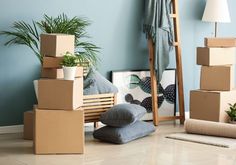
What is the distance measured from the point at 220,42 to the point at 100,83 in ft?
4.91

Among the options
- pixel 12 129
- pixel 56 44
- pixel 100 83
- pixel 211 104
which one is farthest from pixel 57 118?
pixel 211 104

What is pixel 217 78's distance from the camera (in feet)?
19.9

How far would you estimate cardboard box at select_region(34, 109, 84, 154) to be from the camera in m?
4.69

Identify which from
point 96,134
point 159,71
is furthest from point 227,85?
point 96,134

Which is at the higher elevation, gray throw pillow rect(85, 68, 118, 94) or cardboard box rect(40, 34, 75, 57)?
cardboard box rect(40, 34, 75, 57)

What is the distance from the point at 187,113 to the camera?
6.90m

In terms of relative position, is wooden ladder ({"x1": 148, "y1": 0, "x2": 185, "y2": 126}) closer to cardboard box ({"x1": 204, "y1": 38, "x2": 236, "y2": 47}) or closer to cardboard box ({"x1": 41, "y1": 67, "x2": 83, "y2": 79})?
cardboard box ({"x1": 204, "y1": 38, "x2": 236, "y2": 47})

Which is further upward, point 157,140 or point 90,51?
point 90,51

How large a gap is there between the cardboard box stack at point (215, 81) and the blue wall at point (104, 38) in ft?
2.30

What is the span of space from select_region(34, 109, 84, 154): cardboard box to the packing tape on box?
1377mm

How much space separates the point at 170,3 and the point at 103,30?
0.96m

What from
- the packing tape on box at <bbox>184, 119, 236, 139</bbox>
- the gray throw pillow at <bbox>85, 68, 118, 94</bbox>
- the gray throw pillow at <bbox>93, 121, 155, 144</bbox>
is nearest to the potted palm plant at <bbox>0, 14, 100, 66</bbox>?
the gray throw pillow at <bbox>85, 68, 118, 94</bbox>

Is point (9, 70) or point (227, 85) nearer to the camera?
point (9, 70)

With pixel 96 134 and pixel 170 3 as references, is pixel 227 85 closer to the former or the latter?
pixel 170 3
